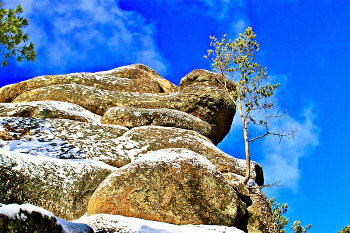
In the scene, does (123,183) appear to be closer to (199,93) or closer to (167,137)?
(167,137)

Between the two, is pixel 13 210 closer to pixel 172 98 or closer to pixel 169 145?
pixel 169 145

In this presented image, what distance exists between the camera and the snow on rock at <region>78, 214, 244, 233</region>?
6.83 metres

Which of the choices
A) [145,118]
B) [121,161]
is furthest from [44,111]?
[121,161]

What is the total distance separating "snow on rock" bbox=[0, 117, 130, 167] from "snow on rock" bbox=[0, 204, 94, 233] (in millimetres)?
7312

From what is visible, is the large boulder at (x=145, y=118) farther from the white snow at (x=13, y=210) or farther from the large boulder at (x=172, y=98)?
the white snow at (x=13, y=210)

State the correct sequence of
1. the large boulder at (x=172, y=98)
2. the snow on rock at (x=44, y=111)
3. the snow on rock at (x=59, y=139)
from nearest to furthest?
1. the snow on rock at (x=59, y=139)
2. the snow on rock at (x=44, y=111)
3. the large boulder at (x=172, y=98)

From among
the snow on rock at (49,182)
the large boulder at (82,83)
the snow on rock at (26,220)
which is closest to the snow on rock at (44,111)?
the large boulder at (82,83)

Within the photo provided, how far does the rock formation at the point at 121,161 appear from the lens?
8.63 metres

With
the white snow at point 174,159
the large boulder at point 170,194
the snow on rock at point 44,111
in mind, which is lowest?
the large boulder at point 170,194

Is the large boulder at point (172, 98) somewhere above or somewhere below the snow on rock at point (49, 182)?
above

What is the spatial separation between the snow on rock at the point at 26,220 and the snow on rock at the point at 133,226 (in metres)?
1.82

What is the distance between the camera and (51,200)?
9.02 metres

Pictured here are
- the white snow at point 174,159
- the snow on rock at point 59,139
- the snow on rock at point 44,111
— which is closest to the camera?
the white snow at point 174,159

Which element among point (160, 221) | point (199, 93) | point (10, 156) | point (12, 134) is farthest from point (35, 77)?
point (160, 221)
